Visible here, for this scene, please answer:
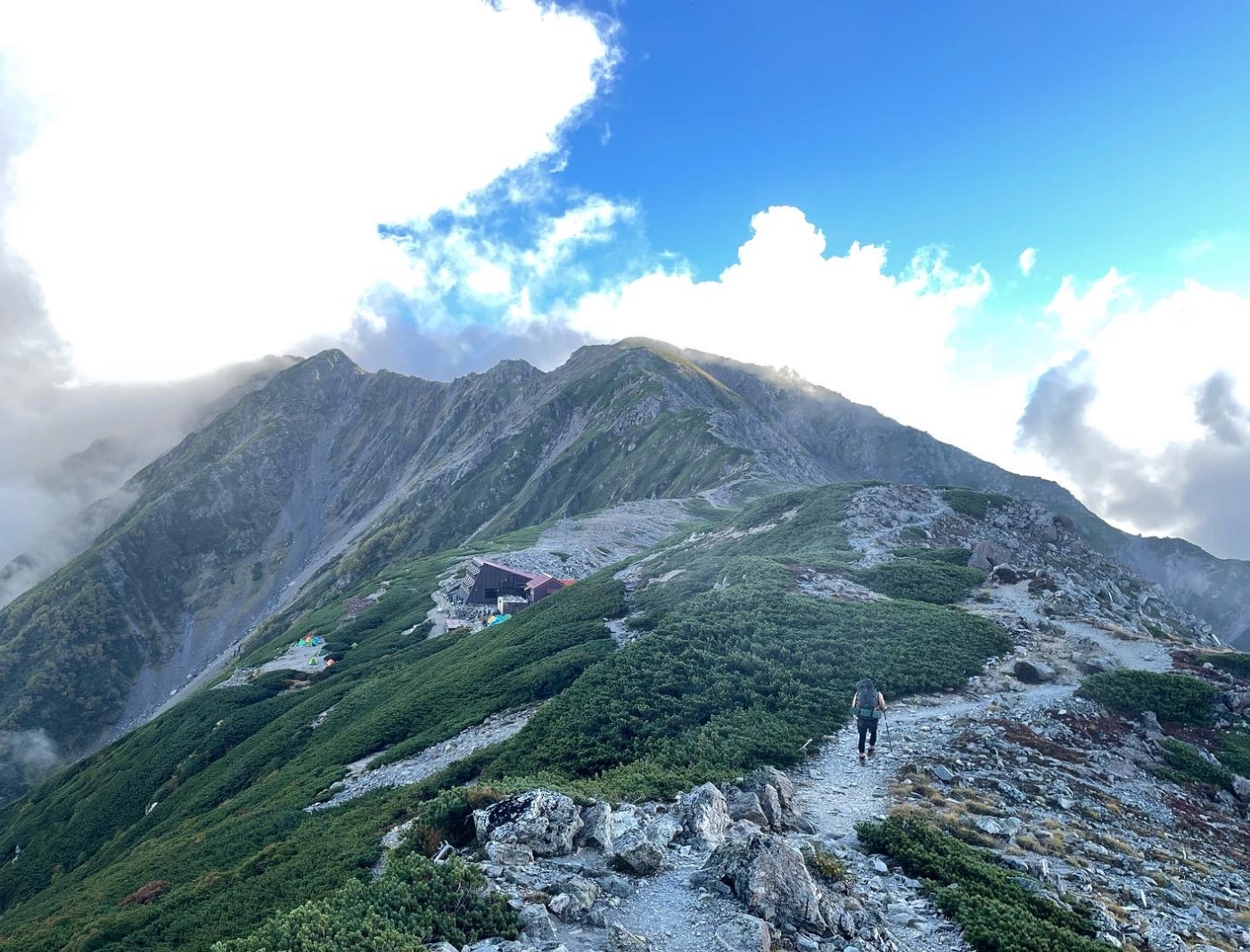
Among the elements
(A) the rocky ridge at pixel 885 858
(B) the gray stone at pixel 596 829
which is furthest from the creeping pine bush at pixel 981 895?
(B) the gray stone at pixel 596 829

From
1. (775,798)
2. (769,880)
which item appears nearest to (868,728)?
(775,798)

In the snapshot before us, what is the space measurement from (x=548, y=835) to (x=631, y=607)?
122ft

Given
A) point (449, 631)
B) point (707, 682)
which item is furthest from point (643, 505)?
point (707, 682)

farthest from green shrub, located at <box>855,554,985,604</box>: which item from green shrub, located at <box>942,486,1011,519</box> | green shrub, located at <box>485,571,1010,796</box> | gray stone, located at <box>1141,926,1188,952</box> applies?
gray stone, located at <box>1141,926,1188,952</box>

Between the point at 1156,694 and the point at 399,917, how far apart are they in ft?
104

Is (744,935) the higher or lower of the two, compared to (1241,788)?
lower

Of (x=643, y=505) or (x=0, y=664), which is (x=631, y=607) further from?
(x=0, y=664)

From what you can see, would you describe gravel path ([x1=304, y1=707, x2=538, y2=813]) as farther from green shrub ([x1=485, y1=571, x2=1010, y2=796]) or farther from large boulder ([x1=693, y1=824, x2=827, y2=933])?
large boulder ([x1=693, y1=824, x2=827, y2=933])

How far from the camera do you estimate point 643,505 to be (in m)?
139

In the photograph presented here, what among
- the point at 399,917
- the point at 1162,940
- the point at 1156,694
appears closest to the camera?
the point at 399,917

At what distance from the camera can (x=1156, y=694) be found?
27.8m

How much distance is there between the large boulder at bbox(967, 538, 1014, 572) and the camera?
173 ft

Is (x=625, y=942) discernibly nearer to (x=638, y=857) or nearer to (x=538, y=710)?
(x=638, y=857)

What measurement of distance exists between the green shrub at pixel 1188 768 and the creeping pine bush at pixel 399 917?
2400 cm
